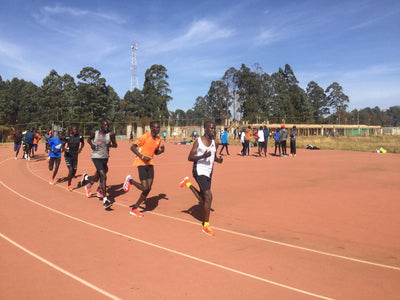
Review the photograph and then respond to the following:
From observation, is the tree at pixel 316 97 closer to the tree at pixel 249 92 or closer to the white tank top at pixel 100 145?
the tree at pixel 249 92

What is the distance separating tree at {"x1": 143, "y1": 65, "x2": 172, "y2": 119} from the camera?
183 feet

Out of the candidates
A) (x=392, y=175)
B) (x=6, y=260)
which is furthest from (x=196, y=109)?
(x=6, y=260)

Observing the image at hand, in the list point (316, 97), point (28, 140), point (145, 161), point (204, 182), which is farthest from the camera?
point (316, 97)

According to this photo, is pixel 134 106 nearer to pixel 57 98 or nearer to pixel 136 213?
pixel 57 98

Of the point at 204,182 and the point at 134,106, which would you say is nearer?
the point at 204,182

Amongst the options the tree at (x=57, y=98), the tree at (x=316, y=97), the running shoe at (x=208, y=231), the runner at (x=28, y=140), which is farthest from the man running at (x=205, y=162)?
the tree at (x=316, y=97)

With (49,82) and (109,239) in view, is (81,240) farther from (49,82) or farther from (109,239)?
(49,82)

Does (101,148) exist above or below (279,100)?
below

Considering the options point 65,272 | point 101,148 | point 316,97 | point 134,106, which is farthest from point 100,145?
point 316,97

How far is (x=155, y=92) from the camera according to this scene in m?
58.1

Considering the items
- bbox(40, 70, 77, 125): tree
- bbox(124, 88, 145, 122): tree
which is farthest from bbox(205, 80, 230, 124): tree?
bbox(40, 70, 77, 125): tree

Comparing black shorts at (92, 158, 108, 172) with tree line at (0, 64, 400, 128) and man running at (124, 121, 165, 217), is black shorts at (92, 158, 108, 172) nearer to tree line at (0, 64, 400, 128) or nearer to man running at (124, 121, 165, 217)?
man running at (124, 121, 165, 217)

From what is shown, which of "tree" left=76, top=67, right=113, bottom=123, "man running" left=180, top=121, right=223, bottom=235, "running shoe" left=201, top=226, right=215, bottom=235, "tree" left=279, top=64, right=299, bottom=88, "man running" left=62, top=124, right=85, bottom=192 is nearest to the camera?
"running shoe" left=201, top=226, right=215, bottom=235

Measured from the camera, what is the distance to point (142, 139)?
6.31 metres
